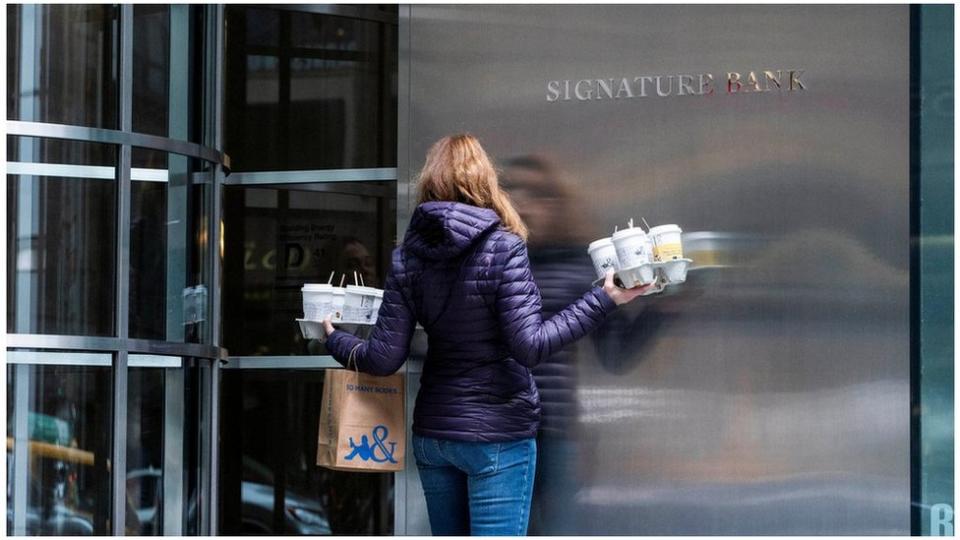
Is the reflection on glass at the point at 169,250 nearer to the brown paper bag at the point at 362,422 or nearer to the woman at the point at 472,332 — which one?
the brown paper bag at the point at 362,422

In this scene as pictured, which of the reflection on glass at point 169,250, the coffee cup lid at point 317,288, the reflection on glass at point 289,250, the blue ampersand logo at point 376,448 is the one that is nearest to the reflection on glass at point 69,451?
the reflection on glass at point 169,250

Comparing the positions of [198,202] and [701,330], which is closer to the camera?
[701,330]

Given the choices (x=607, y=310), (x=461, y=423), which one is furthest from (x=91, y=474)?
(x=607, y=310)

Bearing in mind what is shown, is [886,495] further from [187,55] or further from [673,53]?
[187,55]

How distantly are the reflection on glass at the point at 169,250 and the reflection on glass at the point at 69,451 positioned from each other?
30 centimetres

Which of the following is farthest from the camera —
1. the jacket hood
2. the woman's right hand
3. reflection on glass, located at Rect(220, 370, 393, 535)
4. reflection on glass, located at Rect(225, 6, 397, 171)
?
reflection on glass, located at Rect(220, 370, 393, 535)

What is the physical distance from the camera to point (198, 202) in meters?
6.75

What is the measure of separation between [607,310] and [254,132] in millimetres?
2628

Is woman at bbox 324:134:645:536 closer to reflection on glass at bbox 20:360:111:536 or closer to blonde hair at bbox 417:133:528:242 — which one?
blonde hair at bbox 417:133:528:242

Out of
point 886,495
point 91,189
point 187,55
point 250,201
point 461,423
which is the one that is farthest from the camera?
point 250,201

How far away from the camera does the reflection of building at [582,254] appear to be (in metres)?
5.88

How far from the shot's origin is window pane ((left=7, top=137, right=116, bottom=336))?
241 inches
